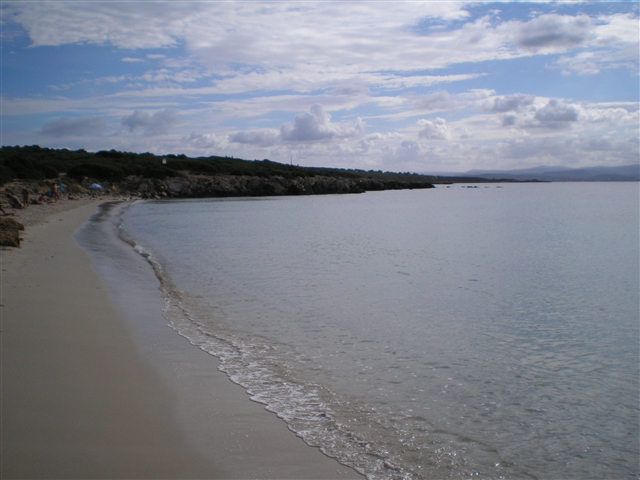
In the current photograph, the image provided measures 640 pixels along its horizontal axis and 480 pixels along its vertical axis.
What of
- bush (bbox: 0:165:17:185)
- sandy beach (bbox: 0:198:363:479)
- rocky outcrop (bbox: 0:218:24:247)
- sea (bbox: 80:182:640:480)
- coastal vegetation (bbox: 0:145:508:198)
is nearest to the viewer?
sandy beach (bbox: 0:198:363:479)

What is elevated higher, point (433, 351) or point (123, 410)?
point (123, 410)

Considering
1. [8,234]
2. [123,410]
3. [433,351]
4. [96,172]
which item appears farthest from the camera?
[96,172]

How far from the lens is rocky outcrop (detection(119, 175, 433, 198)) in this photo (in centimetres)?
5569

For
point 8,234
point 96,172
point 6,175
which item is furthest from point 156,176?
point 8,234

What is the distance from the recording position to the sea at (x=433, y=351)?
12.7ft

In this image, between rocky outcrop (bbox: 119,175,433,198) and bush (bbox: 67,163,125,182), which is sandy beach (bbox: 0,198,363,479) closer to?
bush (bbox: 67,163,125,182)

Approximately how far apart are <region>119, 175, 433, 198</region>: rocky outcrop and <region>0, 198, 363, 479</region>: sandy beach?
169 feet

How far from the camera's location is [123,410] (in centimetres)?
402

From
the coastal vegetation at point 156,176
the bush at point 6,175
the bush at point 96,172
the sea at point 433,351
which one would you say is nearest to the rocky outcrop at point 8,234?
the sea at point 433,351

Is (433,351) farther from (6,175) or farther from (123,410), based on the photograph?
(6,175)

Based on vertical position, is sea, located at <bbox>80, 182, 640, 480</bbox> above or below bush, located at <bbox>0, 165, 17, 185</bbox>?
below

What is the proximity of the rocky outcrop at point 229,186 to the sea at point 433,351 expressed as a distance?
43778mm

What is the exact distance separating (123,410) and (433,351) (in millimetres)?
3800

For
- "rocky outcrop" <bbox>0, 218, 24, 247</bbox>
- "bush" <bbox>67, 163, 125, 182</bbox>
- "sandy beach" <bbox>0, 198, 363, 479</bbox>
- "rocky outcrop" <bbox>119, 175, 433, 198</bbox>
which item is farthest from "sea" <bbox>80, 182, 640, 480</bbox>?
"rocky outcrop" <bbox>119, 175, 433, 198</bbox>
